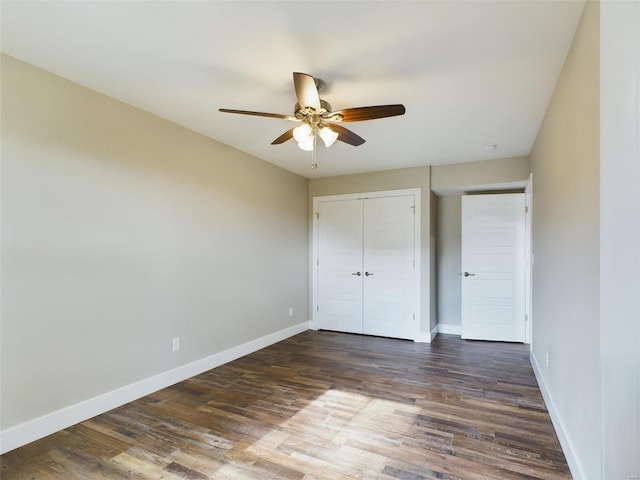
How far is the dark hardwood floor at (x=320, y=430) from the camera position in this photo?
6.21ft

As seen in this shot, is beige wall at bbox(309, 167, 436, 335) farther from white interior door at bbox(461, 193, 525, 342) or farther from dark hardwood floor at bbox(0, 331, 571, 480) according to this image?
dark hardwood floor at bbox(0, 331, 571, 480)

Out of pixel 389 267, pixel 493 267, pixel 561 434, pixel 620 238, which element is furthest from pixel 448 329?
pixel 620 238

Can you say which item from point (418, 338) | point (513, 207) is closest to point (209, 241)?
point (418, 338)

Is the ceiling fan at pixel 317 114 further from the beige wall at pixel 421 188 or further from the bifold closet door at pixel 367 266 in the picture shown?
the bifold closet door at pixel 367 266

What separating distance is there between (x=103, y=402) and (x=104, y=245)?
4.00ft

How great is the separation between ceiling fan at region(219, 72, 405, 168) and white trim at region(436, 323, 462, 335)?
3631 mm

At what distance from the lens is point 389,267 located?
4.86m

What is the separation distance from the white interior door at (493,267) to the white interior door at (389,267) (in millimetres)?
820

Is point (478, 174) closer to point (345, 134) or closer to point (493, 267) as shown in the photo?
point (493, 267)

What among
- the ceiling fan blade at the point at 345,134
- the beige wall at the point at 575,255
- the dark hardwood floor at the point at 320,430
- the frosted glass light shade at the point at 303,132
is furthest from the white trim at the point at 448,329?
the frosted glass light shade at the point at 303,132

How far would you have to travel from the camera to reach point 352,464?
194 centimetres

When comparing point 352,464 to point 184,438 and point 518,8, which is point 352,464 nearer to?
point 184,438

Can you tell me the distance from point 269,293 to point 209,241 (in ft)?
4.17

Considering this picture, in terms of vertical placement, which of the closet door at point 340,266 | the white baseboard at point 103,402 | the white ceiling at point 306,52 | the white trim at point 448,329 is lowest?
the white trim at point 448,329
